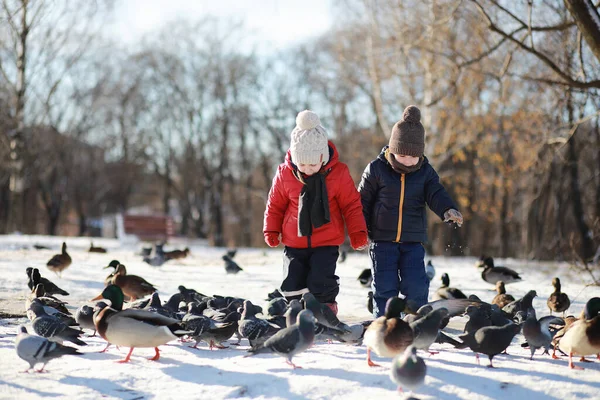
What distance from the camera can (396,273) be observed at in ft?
19.7

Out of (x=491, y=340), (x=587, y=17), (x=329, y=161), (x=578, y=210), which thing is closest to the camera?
(x=491, y=340)

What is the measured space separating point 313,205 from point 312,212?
0.21ft

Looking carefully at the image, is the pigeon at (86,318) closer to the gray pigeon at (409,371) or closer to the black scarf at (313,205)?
the black scarf at (313,205)

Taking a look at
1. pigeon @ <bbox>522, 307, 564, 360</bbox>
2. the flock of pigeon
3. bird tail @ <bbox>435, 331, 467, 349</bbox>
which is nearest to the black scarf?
the flock of pigeon

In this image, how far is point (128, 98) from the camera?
1335 inches

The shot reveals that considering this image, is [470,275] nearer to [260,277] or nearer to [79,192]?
[260,277]

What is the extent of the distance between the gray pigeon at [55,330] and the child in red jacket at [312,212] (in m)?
1.86

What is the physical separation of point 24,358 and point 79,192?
3505cm

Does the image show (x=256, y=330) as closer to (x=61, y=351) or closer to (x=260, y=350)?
(x=260, y=350)

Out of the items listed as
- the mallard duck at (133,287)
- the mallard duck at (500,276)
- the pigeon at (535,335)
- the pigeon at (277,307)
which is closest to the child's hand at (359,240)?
the pigeon at (277,307)

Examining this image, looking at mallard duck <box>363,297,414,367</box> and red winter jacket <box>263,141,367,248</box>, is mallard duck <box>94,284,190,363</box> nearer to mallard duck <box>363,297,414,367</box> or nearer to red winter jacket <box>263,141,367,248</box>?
mallard duck <box>363,297,414,367</box>

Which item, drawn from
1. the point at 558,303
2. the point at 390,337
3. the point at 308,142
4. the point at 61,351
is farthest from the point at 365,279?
the point at 61,351

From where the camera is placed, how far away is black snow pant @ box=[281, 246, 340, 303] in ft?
19.2

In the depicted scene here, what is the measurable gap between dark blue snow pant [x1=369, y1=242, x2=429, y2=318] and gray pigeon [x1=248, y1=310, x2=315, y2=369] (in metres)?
1.67
